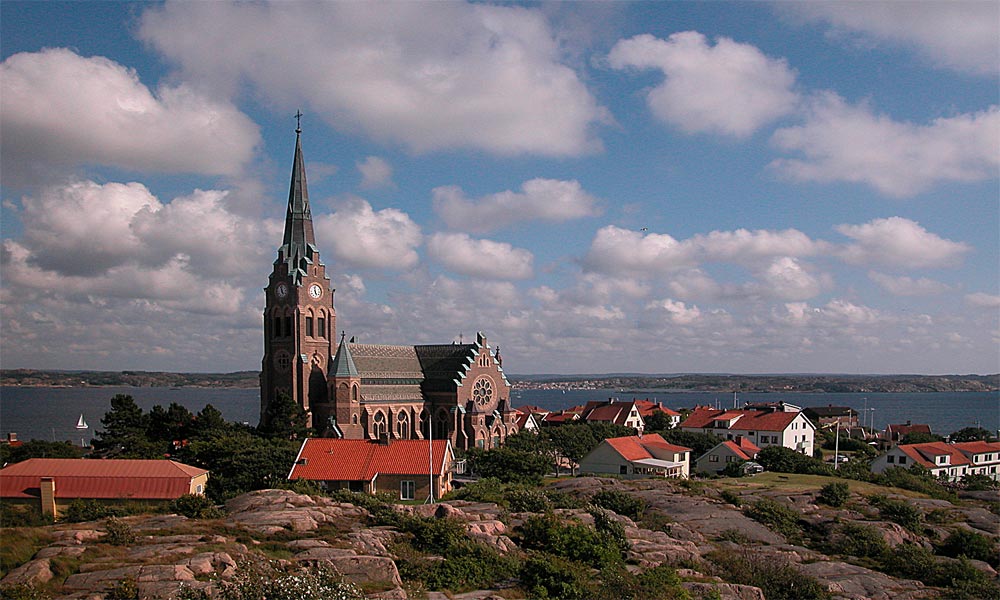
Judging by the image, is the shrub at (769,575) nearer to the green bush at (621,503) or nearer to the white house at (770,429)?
the green bush at (621,503)

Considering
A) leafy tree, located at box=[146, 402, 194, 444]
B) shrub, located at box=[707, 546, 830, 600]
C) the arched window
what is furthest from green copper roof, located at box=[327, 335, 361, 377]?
shrub, located at box=[707, 546, 830, 600]

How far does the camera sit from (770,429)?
8475 centimetres

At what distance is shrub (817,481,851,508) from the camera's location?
166ft

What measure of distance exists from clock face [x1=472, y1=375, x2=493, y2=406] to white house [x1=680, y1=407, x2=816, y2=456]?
2557 cm

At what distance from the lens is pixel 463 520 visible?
3653 cm

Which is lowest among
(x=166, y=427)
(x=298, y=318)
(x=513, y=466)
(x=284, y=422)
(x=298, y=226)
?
(x=513, y=466)

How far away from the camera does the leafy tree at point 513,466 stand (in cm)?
5706

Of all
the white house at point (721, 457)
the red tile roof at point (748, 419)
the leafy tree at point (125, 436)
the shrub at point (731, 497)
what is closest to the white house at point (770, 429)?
the red tile roof at point (748, 419)

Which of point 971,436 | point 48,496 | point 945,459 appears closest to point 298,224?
point 48,496

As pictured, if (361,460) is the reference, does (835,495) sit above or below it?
below

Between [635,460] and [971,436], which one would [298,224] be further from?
[971,436]

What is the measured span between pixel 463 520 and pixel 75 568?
16.6 m

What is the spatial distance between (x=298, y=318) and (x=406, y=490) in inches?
1290

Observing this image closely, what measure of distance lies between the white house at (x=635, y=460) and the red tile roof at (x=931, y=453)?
22579 millimetres
